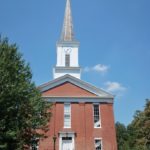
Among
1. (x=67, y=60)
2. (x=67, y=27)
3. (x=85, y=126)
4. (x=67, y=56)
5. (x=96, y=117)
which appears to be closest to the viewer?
(x=85, y=126)

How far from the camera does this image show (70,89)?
3378 centimetres

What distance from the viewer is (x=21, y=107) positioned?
19.2m

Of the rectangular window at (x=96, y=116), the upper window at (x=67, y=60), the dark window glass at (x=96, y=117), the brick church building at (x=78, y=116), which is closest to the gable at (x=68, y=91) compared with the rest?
the brick church building at (x=78, y=116)

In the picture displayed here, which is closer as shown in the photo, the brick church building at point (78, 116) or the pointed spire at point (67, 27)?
the brick church building at point (78, 116)

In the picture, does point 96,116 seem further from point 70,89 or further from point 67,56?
point 67,56

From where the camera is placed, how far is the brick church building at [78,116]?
31.4 metres

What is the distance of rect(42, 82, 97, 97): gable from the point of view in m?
33.3

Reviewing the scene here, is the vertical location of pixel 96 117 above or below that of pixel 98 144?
above

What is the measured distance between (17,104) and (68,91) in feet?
48.1

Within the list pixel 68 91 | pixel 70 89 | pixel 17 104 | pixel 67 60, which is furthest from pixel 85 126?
pixel 17 104

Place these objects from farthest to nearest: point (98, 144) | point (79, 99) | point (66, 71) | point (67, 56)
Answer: point (67, 56) < point (66, 71) < point (79, 99) < point (98, 144)

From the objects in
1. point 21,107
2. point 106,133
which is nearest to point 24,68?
point 21,107

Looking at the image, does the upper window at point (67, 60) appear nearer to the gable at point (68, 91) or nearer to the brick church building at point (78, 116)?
the brick church building at point (78, 116)

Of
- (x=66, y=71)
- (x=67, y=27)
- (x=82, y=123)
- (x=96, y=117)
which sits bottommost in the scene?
(x=82, y=123)
